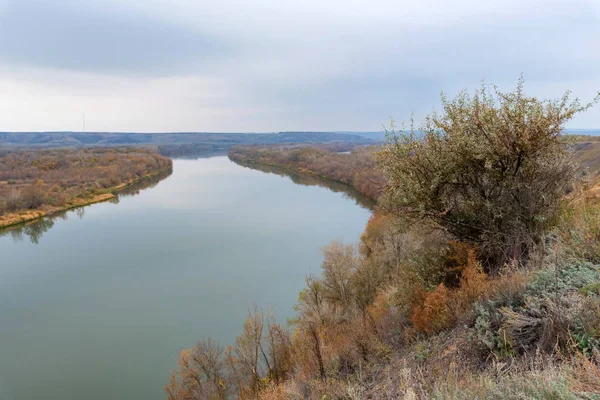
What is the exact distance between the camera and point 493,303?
3703mm

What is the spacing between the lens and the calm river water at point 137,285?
10.8 metres

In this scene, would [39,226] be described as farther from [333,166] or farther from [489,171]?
[333,166]

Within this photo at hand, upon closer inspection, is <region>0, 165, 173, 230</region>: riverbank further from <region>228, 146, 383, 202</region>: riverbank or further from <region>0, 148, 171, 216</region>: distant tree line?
<region>228, 146, 383, 202</region>: riverbank

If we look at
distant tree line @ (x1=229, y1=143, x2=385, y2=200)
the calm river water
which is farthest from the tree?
distant tree line @ (x1=229, y1=143, x2=385, y2=200)

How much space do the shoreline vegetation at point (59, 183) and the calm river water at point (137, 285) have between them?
10.1 feet

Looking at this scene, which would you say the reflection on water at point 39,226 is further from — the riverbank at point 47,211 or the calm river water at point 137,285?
the riverbank at point 47,211

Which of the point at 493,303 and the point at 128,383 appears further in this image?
the point at 128,383

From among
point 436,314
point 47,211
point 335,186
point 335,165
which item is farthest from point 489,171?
point 335,165

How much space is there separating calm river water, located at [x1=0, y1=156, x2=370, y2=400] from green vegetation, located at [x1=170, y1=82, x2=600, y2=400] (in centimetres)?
697

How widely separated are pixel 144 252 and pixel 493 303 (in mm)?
20725

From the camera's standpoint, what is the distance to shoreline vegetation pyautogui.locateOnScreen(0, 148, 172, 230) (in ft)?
109

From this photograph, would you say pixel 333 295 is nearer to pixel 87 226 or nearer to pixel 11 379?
pixel 11 379

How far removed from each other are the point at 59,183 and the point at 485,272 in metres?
51.2

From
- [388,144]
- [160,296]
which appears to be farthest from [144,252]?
[388,144]
